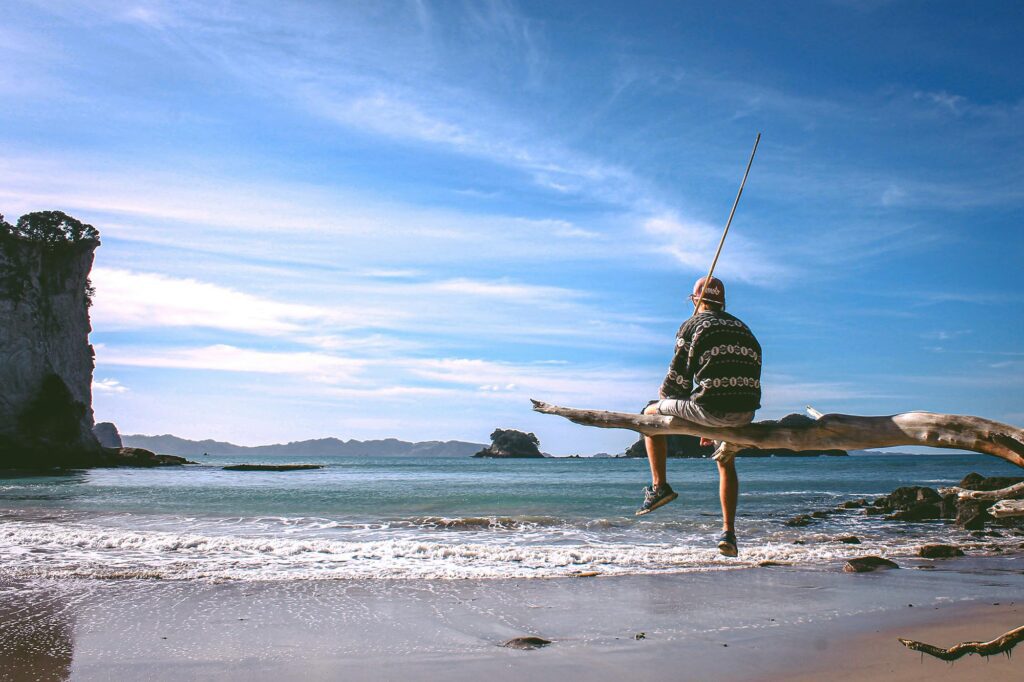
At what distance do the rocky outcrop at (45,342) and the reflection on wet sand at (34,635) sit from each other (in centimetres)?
5085

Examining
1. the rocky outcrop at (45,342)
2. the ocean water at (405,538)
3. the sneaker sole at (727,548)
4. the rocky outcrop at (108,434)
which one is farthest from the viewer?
the rocky outcrop at (108,434)

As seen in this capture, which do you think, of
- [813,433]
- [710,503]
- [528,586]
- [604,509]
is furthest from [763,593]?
[710,503]

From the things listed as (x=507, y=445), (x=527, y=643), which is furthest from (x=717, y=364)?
(x=507, y=445)

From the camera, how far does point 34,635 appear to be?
8.99 metres

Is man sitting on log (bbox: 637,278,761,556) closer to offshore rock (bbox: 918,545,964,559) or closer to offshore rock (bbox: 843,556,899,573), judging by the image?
offshore rock (bbox: 843,556,899,573)

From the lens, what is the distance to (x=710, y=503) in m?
29.2

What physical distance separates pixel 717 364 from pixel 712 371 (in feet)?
0.25

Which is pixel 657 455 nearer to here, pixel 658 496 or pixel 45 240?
pixel 658 496

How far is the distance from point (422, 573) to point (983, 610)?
8.84 m

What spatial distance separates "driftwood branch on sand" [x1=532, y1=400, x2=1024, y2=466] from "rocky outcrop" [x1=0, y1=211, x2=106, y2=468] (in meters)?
60.9

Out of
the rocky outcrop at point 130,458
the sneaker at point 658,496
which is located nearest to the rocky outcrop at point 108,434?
the rocky outcrop at point 130,458

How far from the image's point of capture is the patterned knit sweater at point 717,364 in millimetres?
4617

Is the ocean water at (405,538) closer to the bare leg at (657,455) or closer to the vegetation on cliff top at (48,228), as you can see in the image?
the bare leg at (657,455)

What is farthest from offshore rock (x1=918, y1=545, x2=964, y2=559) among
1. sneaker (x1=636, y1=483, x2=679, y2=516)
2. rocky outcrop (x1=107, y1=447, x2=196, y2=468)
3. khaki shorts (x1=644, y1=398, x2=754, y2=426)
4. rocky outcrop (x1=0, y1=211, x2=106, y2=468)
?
rocky outcrop (x1=107, y1=447, x2=196, y2=468)
